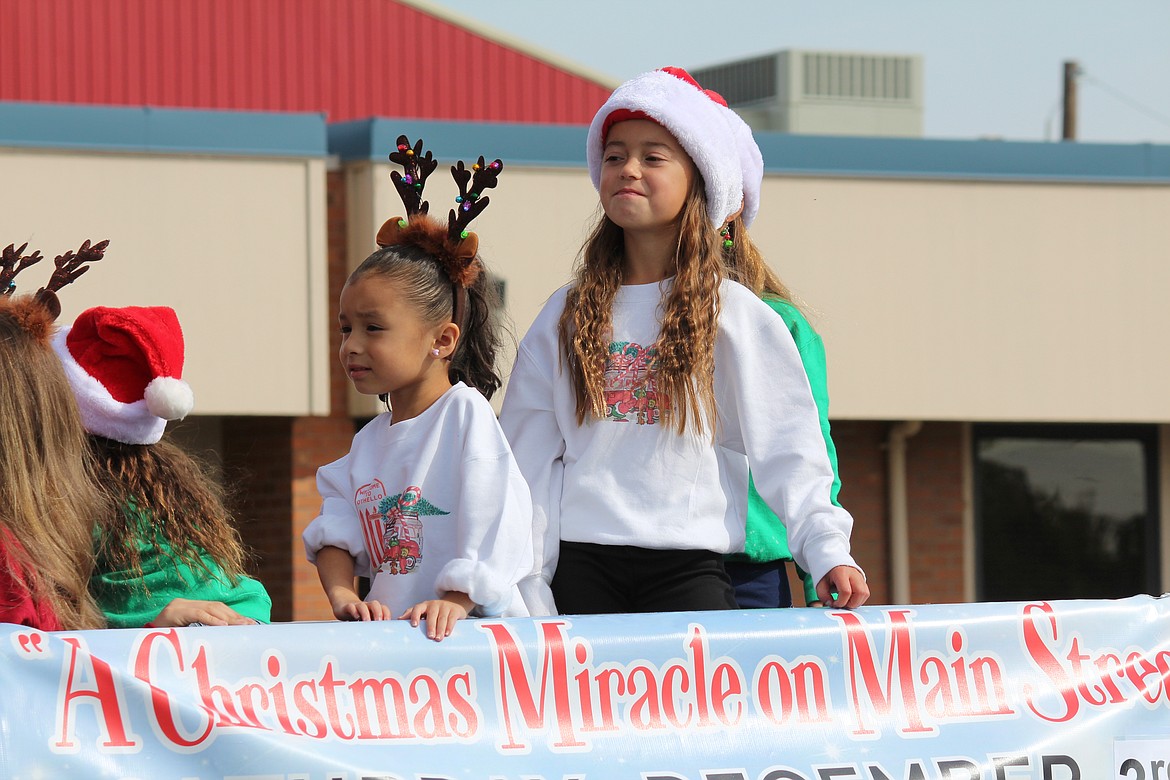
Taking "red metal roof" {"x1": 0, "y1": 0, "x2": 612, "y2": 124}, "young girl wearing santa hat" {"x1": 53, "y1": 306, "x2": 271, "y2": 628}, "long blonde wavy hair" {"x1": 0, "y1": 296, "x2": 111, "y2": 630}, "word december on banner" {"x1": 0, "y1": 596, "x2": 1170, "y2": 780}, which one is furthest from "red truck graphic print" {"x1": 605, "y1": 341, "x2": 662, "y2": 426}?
"red metal roof" {"x1": 0, "y1": 0, "x2": 612, "y2": 124}

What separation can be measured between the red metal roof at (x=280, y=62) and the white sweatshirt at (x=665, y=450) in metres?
14.4

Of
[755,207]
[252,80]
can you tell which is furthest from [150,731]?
[252,80]

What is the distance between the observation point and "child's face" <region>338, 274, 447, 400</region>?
3545mm

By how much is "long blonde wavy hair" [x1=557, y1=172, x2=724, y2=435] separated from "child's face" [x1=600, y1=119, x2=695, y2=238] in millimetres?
50

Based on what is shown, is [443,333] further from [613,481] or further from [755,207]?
[755,207]

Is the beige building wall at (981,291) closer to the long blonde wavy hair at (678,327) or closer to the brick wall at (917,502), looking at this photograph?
the brick wall at (917,502)

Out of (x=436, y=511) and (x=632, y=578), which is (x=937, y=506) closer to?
(x=632, y=578)

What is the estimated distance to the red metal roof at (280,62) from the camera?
16906 millimetres

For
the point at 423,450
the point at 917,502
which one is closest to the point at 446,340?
the point at 423,450

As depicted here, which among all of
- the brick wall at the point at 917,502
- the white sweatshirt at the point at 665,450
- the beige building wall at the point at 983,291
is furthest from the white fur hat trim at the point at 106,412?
the brick wall at the point at 917,502

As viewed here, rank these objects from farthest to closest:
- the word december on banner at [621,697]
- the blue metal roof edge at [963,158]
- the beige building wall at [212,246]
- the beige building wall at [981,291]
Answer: the blue metal roof edge at [963,158]
the beige building wall at [981,291]
the beige building wall at [212,246]
the word december on banner at [621,697]

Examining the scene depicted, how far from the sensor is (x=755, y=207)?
4.15 meters

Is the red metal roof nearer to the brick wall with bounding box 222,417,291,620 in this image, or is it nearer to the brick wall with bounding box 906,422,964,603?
the brick wall with bounding box 222,417,291,620

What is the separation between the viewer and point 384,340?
11.7 feet
